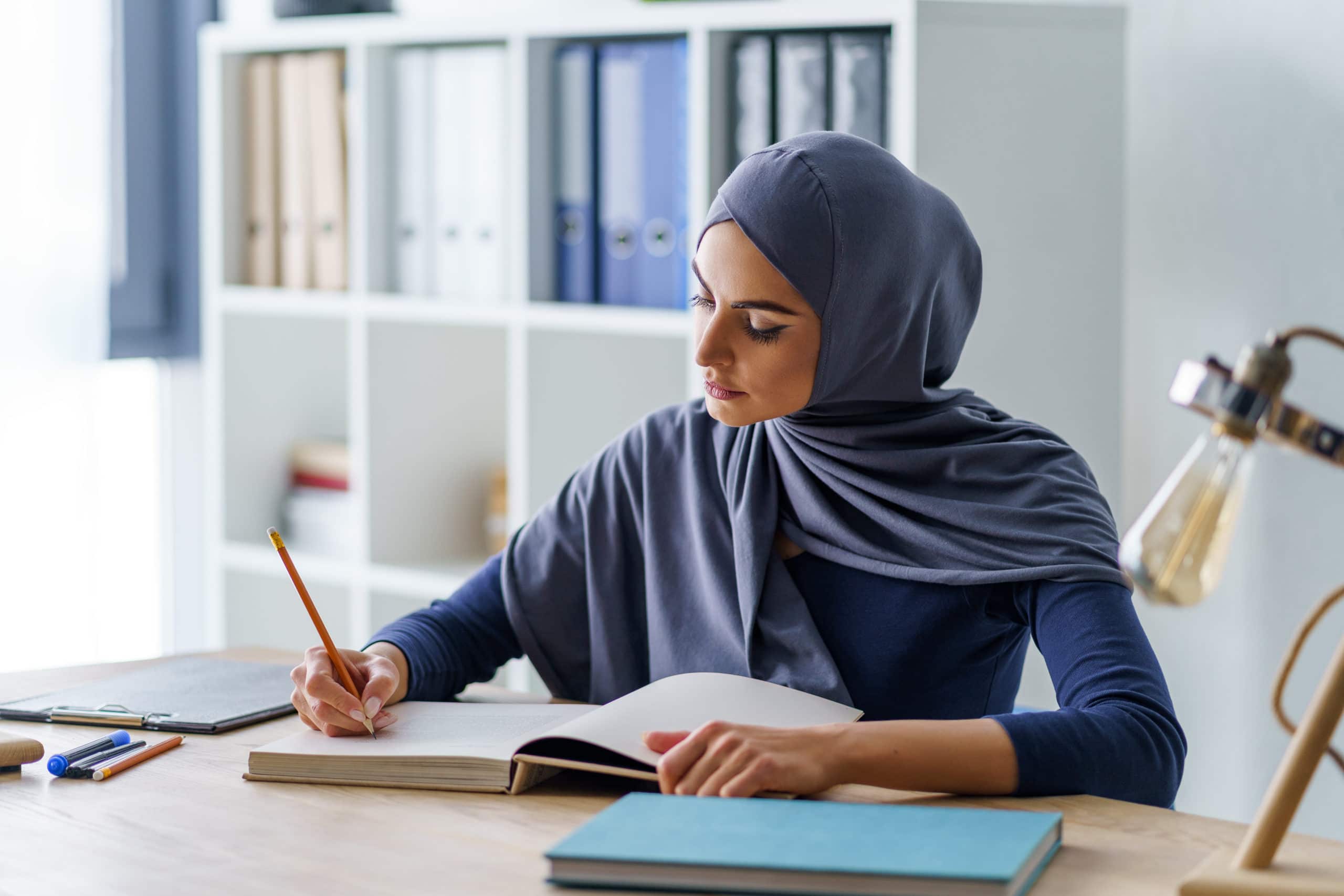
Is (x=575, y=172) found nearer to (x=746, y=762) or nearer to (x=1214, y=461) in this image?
(x=746, y=762)

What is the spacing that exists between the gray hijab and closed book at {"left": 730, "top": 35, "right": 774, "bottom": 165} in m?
0.60

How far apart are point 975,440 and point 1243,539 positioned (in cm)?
76

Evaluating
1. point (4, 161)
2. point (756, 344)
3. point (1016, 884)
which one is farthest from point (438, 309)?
point (1016, 884)

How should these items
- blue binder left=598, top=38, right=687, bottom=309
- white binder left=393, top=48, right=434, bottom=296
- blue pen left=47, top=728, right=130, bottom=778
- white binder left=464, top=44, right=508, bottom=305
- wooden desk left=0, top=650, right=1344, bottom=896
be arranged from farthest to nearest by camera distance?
white binder left=393, top=48, right=434, bottom=296 → white binder left=464, top=44, right=508, bottom=305 → blue binder left=598, top=38, right=687, bottom=309 → blue pen left=47, top=728, right=130, bottom=778 → wooden desk left=0, top=650, right=1344, bottom=896

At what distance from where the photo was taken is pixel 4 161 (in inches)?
110

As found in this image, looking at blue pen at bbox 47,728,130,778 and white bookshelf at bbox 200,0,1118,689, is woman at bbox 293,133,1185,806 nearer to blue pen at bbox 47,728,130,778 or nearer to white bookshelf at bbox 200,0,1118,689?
blue pen at bbox 47,728,130,778

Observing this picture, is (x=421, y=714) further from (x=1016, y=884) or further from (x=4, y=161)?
(x=4, y=161)

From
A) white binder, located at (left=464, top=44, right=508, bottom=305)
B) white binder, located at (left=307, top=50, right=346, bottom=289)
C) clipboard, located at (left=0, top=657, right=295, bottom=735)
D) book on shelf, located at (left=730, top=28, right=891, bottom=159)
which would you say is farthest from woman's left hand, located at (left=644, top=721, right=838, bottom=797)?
white binder, located at (left=307, top=50, right=346, bottom=289)

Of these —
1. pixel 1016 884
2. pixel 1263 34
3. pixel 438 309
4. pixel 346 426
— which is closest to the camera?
pixel 1016 884

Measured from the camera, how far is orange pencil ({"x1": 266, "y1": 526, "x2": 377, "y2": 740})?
1.28 m

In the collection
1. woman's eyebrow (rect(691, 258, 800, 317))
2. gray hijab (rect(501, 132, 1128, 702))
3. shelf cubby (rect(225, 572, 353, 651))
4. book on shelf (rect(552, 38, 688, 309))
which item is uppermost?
book on shelf (rect(552, 38, 688, 309))

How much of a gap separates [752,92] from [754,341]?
79cm

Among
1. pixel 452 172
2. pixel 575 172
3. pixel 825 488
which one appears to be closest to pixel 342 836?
pixel 825 488

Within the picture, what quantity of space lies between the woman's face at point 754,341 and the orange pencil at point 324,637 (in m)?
0.45
